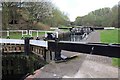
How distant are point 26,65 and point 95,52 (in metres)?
3.62

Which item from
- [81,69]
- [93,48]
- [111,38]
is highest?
[111,38]

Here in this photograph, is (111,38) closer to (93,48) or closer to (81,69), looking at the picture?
(93,48)

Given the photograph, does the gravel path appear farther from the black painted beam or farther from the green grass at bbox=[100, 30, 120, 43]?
the green grass at bbox=[100, 30, 120, 43]

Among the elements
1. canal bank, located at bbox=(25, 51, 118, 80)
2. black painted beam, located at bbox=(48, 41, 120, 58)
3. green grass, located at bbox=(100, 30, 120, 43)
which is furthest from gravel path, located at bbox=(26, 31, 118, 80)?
green grass, located at bbox=(100, 30, 120, 43)

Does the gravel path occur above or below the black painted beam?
below

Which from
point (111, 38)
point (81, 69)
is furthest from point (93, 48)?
point (111, 38)

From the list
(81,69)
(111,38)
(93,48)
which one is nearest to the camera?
(81,69)

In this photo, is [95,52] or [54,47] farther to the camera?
[54,47]

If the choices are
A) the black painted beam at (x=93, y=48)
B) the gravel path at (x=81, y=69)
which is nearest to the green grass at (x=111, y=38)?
the gravel path at (x=81, y=69)

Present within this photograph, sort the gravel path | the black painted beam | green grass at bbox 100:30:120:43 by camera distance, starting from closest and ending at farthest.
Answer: the gravel path → the black painted beam → green grass at bbox 100:30:120:43

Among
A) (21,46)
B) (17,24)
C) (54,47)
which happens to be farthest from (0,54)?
(17,24)

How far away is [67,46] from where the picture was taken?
21.5 ft

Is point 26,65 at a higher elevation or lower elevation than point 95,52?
lower

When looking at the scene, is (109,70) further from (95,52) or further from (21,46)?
(21,46)
